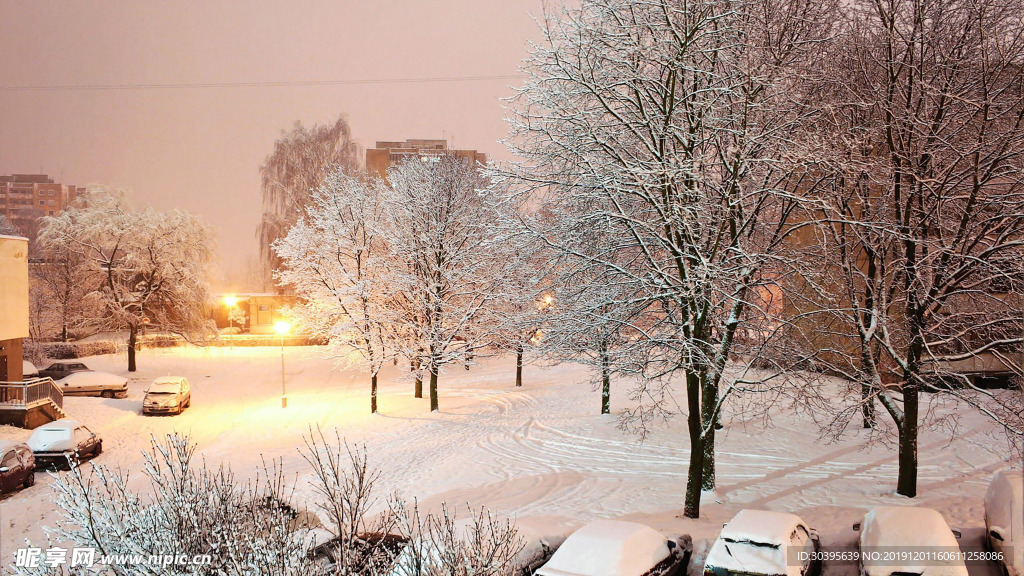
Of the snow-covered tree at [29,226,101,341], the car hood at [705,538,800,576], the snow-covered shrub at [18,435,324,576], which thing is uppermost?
the snow-covered tree at [29,226,101,341]

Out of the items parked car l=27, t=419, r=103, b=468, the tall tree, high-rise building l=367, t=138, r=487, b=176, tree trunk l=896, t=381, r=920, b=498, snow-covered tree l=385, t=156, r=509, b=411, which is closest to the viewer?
tree trunk l=896, t=381, r=920, b=498

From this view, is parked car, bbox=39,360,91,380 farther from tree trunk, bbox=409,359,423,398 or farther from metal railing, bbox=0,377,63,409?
tree trunk, bbox=409,359,423,398

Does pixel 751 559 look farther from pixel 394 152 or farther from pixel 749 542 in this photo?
pixel 394 152

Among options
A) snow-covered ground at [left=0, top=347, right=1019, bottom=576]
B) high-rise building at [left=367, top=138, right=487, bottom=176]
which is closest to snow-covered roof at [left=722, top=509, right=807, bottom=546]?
snow-covered ground at [left=0, top=347, right=1019, bottom=576]

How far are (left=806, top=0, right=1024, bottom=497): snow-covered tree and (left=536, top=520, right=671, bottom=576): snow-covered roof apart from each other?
5201 mm

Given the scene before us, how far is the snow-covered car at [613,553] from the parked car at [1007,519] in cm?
377

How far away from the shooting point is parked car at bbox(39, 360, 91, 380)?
93.8 ft

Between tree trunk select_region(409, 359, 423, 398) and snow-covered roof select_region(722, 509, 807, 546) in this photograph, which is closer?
snow-covered roof select_region(722, 509, 807, 546)

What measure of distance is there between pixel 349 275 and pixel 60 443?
32.5ft

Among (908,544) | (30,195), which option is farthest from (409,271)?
(30,195)

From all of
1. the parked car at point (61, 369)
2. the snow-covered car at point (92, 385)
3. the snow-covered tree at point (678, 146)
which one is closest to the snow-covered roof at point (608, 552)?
the snow-covered tree at point (678, 146)

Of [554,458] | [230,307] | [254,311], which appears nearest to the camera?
[554,458]

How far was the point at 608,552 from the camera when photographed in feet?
21.4

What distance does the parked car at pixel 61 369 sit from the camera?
2859cm
